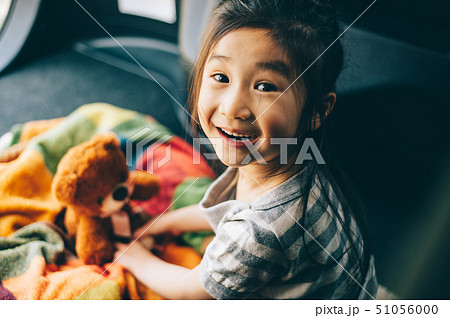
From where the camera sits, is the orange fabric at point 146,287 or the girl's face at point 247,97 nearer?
the girl's face at point 247,97

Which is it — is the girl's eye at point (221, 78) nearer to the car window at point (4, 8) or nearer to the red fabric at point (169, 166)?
the red fabric at point (169, 166)

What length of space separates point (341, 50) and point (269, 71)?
83mm

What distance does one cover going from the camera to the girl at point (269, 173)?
0.33 m

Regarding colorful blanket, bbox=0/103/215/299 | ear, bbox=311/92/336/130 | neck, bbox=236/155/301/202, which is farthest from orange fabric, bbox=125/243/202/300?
ear, bbox=311/92/336/130

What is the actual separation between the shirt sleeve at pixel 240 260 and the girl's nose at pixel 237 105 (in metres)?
0.11

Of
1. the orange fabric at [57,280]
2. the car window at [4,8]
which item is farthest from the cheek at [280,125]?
the car window at [4,8]

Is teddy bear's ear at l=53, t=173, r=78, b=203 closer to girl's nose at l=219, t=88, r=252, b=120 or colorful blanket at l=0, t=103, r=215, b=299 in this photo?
colorful blanket at l=0, t=103, r=215, b=299

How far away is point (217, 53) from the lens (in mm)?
352

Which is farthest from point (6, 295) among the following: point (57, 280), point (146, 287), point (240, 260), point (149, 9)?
point (149, 9)

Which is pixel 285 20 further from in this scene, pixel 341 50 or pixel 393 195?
pixel 393 195

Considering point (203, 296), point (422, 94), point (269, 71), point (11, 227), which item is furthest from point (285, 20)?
point (11, 227)

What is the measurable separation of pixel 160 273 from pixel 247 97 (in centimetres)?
24

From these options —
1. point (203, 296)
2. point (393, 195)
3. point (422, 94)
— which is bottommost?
point (203, 296)

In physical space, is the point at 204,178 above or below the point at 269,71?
below
